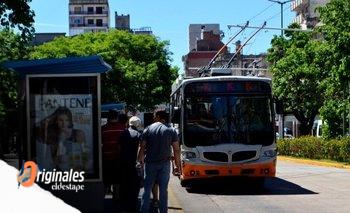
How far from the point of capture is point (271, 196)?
15984mm

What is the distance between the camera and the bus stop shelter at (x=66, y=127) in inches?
427

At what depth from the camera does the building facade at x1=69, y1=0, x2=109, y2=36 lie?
154 m

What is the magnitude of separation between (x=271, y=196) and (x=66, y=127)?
669cm

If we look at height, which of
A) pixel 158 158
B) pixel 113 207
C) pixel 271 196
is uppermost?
pixel 158 158

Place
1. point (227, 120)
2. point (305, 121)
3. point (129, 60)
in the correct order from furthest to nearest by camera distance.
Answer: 1. point (129, 60)
2. point (305, 121)
3. point (227, 120)

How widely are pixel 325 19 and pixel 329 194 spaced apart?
1385 centimetres

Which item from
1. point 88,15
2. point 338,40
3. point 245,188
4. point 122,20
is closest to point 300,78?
point 338,40

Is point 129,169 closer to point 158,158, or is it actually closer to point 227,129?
→ point 158,158

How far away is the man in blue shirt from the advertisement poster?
97cm

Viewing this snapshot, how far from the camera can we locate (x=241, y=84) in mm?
17281

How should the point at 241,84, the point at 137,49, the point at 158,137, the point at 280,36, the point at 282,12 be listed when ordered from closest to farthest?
1. the point at 158,137
2. the point at 241,84
3. the point at 280,36
4. the point at 282,12
5. the point at 137,49

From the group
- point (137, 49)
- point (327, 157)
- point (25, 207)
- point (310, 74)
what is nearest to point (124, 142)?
point (25, 207)

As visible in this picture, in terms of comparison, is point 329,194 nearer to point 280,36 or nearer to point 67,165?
point 67,165

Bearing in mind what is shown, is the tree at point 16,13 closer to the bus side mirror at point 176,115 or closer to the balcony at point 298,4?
the bus side mirror at point 176,115
